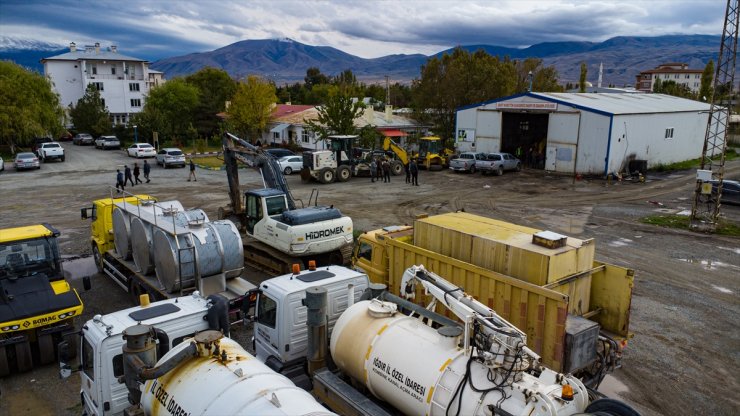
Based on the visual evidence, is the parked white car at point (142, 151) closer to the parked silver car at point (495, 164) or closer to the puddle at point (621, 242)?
the parked silver car at point (495, 164)

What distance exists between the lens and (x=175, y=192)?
2975 cm

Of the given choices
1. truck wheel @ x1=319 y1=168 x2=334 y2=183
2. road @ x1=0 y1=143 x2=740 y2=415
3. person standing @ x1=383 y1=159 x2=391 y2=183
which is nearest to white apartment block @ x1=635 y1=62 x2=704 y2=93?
road @ x1=0 y1=143 x2=740 y2=415

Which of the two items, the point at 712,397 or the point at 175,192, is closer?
the point at 712,397

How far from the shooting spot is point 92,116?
202 feet

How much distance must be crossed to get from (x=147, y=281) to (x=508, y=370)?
9.80m

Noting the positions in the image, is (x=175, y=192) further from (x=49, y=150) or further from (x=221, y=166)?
(x=49, y=150)

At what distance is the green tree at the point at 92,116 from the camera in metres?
60.7

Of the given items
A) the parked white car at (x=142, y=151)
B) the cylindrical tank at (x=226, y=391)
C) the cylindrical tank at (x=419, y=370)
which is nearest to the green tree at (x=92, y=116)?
the parked white car at (x=142, y=151)

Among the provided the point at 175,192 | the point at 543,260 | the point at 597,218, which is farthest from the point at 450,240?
the point at 175,192

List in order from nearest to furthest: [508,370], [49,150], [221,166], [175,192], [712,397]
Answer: [508,370], [712,397], [175,192], [221,166], [49,150]

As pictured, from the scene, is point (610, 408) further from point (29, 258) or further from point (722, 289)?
point (29, 258)

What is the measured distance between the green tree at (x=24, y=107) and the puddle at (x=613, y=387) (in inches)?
1994

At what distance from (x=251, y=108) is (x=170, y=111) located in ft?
46.6

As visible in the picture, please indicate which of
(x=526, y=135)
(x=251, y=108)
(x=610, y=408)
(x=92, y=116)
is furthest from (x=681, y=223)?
(x=92, y=116)
